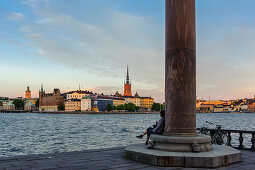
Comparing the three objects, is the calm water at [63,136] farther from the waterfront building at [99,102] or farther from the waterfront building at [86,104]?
the waterfront building at [99,102]

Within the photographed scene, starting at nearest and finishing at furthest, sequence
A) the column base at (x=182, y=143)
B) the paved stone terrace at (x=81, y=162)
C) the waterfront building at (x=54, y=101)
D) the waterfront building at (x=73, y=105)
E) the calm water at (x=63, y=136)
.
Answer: the paved stone terrace at (x=81, y=162)
the column base at (x=182, y=143)
the calm water at (x=63, y=136)
the waterfront building at (x=73, y=105)
the waterfront building at (x=54, y=101)

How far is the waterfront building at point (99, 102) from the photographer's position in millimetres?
169250

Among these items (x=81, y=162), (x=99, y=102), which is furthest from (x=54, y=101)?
(x=81, y=162)

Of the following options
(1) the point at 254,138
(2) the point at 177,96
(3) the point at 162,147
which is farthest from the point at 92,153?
(1) the point at 254,138

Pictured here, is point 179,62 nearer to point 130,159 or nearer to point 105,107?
point 130,159

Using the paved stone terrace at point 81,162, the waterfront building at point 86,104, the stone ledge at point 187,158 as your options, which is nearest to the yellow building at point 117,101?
the waterfront building at point 86,104

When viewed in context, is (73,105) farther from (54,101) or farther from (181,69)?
(181,69)

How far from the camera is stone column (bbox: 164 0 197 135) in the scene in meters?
7.67

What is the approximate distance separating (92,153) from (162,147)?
2.19 metres

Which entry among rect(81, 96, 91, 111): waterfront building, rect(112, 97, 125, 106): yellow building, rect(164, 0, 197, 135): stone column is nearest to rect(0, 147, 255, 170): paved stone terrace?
rect(164, 0, 197, 135): stone column

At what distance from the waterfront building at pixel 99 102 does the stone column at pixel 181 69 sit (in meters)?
162

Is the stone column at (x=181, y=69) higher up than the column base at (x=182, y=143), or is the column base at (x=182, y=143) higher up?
the stone column at (x=181, y=69)

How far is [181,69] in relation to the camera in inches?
304

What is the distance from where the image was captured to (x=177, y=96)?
768cm
